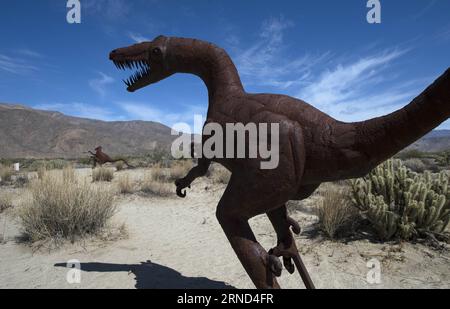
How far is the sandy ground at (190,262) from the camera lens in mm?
3969

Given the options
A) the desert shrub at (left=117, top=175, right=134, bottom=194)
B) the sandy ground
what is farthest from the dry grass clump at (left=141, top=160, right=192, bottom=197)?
the sandy ground

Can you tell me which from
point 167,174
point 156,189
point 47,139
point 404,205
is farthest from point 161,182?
point 47,139

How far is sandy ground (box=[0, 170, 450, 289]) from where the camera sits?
3969 millimetres

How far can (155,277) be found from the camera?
13.8 feet

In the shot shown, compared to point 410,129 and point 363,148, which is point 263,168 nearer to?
point 363,148

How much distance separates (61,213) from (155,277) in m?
2.32

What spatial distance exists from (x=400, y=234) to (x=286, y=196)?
384 centimetres

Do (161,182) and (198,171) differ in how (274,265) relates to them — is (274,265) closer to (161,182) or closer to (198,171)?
(198,171)

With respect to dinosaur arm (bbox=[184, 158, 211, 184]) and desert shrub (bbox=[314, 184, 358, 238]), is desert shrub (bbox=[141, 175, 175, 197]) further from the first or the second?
dinosaur arm (bbox=[184, 158, 211, 184])

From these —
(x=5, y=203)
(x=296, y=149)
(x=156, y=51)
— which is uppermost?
(x=156, y=51)

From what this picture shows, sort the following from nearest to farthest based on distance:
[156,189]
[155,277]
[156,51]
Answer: [156,51]
[155,277]
[156,189]

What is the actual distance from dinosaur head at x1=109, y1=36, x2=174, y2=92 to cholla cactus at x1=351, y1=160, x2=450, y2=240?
3896mm
